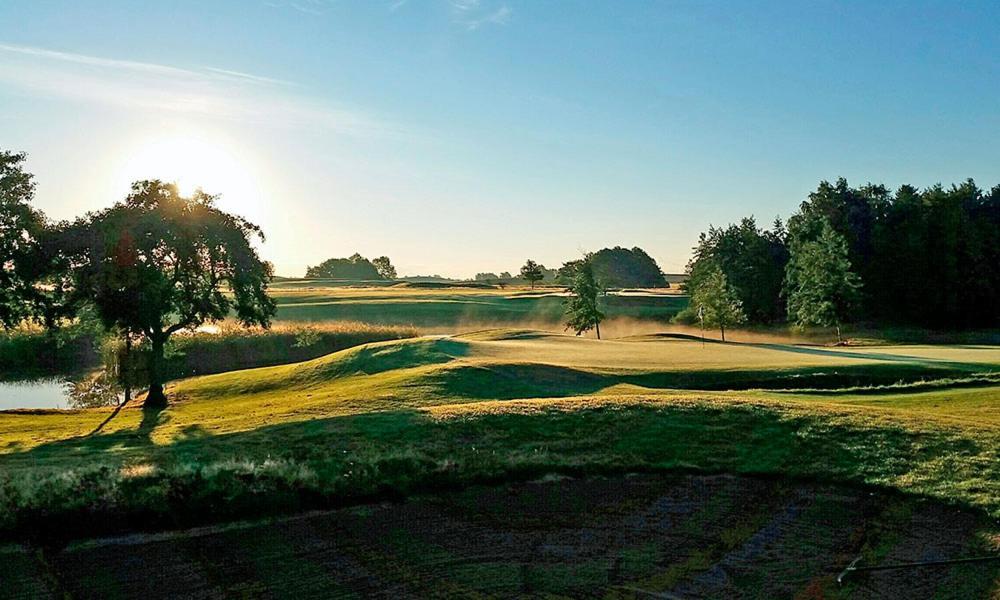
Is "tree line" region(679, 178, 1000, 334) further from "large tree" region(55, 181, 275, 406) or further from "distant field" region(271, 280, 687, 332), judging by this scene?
"large tree" region(55, 181, 275, 406)

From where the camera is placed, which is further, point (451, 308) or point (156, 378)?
point (451, 308)

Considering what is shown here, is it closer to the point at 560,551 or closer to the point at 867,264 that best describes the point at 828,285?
the point at 867,264

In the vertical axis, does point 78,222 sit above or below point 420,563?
above

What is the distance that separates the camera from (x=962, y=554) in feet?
34.4

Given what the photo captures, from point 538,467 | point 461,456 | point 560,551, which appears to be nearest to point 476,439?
point 461,456

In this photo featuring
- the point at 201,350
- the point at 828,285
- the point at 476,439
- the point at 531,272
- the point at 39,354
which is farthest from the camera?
the point at 531,272

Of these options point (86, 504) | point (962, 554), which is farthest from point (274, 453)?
point (962, 554)

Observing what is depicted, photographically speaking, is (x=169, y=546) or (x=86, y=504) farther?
(x=86, y=504)

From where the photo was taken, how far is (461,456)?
16.0m

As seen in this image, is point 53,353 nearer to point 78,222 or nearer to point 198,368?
point 198,368

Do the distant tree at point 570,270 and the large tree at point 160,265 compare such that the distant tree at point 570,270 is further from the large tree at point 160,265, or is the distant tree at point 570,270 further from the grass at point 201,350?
the large tree at point 160,265

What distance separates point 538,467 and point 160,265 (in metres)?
23.0

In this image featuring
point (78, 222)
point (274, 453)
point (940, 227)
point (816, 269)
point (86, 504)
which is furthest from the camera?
point (940, 227)

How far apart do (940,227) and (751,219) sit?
20392 millimetres
